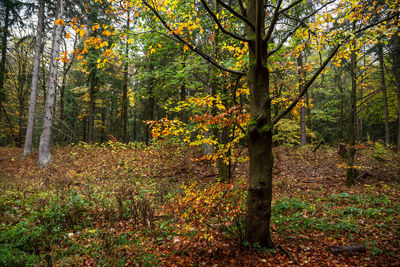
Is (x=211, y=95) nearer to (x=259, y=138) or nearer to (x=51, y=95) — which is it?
(x=259, y=138)

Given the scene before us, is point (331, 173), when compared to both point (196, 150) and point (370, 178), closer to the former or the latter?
point (370, 178)

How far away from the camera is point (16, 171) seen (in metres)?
10.2

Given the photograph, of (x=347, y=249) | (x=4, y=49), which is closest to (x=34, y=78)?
(x=4, y=49)

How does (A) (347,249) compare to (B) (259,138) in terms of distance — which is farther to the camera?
(A) (347,249)

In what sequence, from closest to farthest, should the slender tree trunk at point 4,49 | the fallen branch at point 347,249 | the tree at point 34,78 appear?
1. the fallen branch at point 347,249
2. the tree at point 34,78
3. the slender tree trunk at point 4,49

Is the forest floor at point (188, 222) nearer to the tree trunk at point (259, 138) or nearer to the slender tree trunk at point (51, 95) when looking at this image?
the tree trunk at point (259, 138)

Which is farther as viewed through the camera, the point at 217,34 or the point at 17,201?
the point at 217,34

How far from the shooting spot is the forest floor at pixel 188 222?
146 inches

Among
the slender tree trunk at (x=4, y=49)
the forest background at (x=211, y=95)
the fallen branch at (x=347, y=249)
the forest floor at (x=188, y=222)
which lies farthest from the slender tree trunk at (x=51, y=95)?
the fallen branch at (x=347, y=249)

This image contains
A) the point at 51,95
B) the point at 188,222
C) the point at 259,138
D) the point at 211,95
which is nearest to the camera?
the point at 259,138

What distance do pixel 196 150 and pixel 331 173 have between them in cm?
764

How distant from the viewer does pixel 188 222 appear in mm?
5305

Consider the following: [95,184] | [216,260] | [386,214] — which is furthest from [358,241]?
[95,184]

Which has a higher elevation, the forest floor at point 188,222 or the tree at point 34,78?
the tree at point 34,78
